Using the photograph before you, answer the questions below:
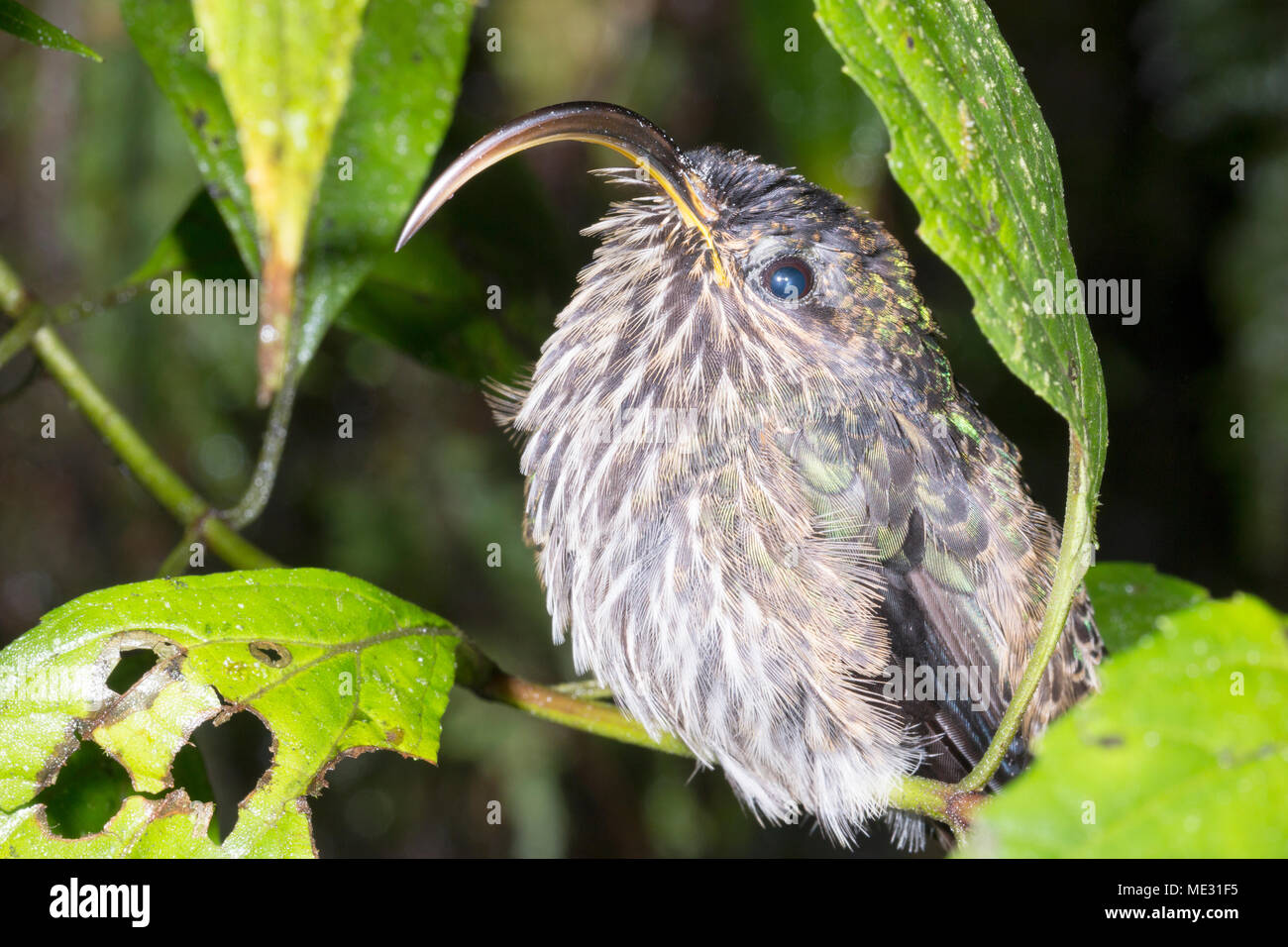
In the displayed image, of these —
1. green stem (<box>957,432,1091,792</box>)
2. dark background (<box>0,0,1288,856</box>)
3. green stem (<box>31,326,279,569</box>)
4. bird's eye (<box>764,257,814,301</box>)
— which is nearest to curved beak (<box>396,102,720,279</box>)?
bird's eye (<box>764,257,814,301</box>)

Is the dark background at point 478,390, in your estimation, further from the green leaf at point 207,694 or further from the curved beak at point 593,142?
the green leaf at point 207,694

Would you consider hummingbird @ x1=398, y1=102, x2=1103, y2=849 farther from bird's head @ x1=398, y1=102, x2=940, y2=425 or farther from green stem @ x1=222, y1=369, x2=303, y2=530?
green stem @ x1=222, y1=369, x2=303, y2=530

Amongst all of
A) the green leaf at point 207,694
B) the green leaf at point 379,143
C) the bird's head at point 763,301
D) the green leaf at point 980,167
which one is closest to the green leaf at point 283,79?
the green leaf at point 980,167

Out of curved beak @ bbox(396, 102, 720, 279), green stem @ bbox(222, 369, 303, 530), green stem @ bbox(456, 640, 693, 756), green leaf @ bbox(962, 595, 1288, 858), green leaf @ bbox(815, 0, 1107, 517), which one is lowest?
green stem @ bbox(456, 640, 693, 756)

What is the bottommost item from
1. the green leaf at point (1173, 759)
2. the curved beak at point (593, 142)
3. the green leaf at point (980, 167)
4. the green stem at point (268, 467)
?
the green leaf at point (1173, 759)

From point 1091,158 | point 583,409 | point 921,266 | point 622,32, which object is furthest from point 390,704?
point 1091,158

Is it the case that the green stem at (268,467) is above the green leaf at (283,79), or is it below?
below

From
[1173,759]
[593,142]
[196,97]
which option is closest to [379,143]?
[196,97]
